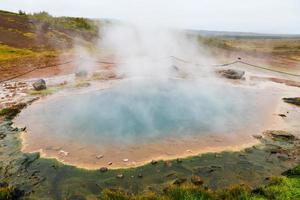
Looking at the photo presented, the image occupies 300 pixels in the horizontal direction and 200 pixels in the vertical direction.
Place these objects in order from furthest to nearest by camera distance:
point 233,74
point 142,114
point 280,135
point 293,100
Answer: point 233,74 → point 293,100 → point 142,114 → point 280,135

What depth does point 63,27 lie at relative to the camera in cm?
4750

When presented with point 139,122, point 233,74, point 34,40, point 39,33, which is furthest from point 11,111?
point 39,33

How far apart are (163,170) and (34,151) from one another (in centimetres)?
435

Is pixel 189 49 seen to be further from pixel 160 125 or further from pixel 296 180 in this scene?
pixel 296 180

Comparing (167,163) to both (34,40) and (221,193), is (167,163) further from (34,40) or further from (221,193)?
(34,40)

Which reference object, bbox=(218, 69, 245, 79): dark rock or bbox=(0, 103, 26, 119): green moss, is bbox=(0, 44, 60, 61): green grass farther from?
bbox=(218, 69, 245, 79): dark rock

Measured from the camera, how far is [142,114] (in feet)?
40.4

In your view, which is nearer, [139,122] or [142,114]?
[139,122]

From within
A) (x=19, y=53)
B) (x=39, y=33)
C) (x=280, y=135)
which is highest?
(x=39, y=33)

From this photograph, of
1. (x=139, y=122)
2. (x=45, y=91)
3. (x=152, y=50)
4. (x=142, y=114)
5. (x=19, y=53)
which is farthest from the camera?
(x=152, y=50)

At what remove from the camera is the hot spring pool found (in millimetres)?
9359

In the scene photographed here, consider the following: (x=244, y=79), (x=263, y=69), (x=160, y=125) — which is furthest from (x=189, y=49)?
(x=160, y=125)

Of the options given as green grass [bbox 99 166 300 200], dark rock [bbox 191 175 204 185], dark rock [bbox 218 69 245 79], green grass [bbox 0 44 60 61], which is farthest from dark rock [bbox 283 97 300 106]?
green grass [bbox 0 44 60 61]

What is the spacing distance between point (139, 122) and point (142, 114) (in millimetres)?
945
